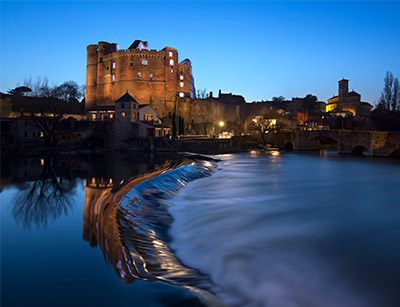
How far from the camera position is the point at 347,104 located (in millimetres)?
74125

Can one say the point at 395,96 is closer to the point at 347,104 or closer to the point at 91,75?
the point at 347,104

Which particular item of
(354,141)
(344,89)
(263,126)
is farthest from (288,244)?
(344,89)

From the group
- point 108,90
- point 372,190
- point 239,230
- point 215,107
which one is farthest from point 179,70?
point 239,230

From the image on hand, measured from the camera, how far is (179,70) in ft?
182

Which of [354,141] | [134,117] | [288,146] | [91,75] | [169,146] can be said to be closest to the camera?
[354,141]

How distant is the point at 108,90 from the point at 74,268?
5367 centimetres

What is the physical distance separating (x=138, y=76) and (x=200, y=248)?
5033 centimetres

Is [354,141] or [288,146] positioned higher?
[354,141]

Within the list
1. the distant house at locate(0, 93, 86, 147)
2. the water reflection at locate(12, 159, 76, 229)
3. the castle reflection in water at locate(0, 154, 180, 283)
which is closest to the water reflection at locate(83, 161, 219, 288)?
the castle reflection in water at locate(0, 154, 180, 283)

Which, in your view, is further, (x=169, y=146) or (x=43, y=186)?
(x=169, y=146)

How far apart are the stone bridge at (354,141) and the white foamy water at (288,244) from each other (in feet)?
56.0

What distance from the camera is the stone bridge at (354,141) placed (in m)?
26.5

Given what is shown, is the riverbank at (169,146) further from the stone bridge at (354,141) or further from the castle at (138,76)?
the castle at (138,76)

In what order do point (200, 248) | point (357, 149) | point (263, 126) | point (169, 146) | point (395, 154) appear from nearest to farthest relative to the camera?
point (200, 248)
point (395, 154)
point (357, 149)
point (169, 146)
point (263, 126)
